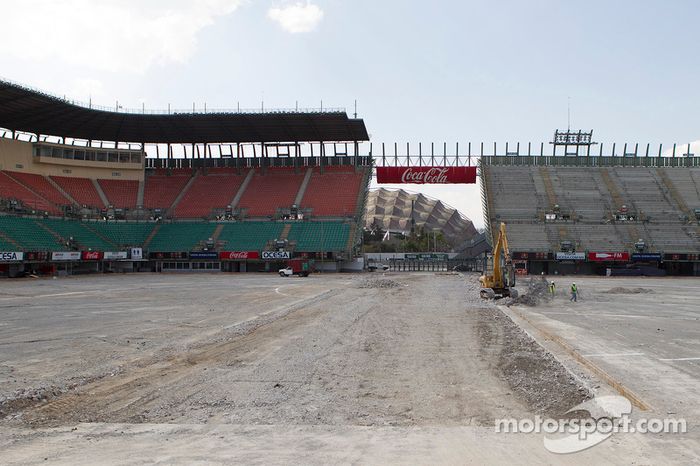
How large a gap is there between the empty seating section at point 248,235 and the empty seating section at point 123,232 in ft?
38.1

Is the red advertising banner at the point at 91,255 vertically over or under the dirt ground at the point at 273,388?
over

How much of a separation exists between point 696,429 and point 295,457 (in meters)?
7.45

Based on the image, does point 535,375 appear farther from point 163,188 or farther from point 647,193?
point 163,188

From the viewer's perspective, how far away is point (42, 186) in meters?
73.0

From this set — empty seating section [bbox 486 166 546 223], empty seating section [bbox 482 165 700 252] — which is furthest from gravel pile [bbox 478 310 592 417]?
empty seating section [bbox 486 166 546 223]

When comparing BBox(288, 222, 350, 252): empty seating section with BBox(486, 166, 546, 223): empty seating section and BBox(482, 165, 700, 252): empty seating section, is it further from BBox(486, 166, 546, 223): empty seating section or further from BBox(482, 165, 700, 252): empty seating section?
BBox(486, 166, 546, 223): empty seating section

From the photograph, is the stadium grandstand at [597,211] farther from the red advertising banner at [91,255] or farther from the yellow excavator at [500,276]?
the red advertising banner at [91,255]

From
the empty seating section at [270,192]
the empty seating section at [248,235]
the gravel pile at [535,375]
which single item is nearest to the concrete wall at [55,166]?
the empty seating section at [270,192]

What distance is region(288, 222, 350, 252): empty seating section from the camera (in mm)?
71500

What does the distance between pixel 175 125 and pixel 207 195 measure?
11669 millimetres

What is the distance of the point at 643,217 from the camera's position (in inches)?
2830

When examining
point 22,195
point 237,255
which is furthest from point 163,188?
point 237,255

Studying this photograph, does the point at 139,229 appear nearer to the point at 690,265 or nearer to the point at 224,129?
the point at 224,129

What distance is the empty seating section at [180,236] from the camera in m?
73.5
